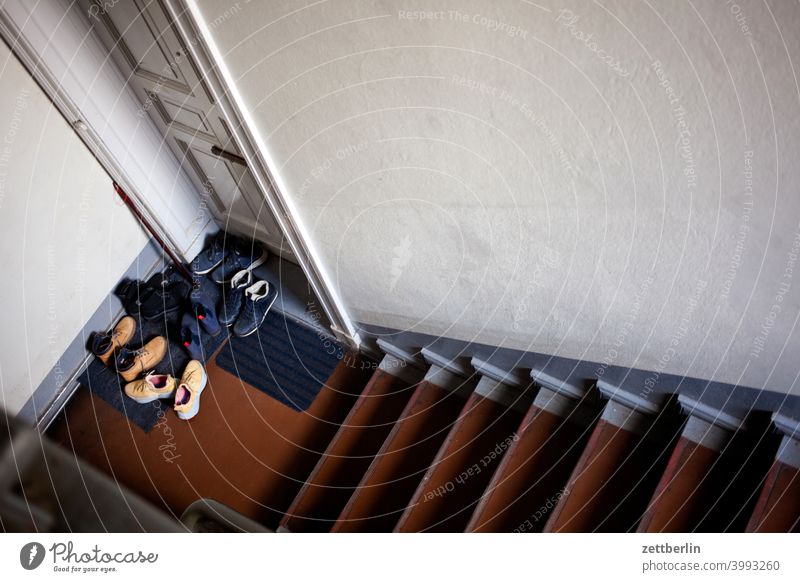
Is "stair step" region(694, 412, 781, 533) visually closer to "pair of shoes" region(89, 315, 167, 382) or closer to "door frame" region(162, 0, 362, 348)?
"door frame" region(162, 0, 362, 348)

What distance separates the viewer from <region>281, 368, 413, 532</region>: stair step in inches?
114

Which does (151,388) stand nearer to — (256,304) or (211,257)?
(256,304)

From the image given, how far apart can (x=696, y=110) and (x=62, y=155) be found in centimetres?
271

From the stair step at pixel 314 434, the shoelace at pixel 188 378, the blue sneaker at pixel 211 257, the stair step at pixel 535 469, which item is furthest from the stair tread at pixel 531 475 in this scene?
the blue sneaker at pixel 211 257

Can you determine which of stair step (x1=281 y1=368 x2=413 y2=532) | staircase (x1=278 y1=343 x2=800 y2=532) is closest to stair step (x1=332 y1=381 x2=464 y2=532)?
staircase (x1=278 y1=343 x2=800 y2=532)

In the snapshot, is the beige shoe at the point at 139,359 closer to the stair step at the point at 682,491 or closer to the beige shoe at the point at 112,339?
the beige shoe at the point at 112,339

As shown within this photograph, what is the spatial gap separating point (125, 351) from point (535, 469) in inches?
87.7

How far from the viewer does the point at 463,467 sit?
2.74 metres

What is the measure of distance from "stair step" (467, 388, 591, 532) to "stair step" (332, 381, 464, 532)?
0.35 m

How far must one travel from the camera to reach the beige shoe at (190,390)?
11.0 ft

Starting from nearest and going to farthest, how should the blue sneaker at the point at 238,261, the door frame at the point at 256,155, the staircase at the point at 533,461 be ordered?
the door frame at the point at 256,155
the staircase at the point at 533,461
the blue sneaker at the point at 238,261

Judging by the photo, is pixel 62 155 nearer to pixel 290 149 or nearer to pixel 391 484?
pixel 290 149

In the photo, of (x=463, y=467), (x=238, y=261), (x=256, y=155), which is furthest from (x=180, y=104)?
(x=463, y=467)
